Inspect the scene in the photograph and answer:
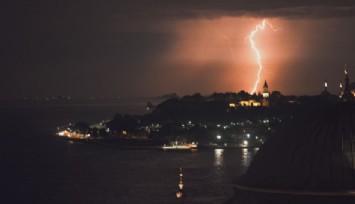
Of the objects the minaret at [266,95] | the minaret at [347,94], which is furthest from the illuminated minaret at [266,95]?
the minaret at [347,94]

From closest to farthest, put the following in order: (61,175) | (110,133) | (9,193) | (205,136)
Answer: (9,193)
(61,175)
(205,136)
(110,133)

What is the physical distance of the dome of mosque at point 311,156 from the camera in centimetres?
1405

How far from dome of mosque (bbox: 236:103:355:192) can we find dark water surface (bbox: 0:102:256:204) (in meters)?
28.2

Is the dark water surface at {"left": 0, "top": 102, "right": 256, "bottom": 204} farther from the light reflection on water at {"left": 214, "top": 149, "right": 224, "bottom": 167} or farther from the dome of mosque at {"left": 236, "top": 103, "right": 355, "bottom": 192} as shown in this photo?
the dome of mosque at {"left": 236, "top": 103, "right": 355, "bottom": 192}

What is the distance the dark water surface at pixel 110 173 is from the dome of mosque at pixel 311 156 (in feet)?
92.5

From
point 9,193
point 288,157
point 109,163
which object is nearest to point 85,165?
point 109,163

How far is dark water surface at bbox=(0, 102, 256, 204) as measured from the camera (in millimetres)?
61094

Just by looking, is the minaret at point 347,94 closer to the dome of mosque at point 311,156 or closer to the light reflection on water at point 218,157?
the dome of mosque at point 311,156

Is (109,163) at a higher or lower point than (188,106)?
lower

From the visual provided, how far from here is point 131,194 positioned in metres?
61.8

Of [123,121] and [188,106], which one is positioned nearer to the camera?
[123,121]

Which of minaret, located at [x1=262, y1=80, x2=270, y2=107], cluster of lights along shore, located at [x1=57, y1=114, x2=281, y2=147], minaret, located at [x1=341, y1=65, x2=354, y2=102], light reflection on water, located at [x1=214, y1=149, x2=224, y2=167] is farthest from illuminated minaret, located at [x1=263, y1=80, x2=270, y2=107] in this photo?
minaret, located at [x1=341, y1=65, x2=354, y2=102]

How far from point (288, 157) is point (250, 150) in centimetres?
9351

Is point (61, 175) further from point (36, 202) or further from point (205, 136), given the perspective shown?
point (205, 136)
